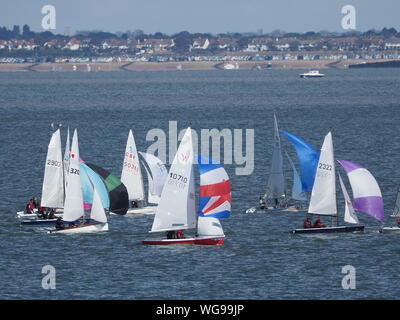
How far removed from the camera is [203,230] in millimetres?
64688

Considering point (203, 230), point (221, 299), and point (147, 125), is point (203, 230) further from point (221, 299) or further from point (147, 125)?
point (147, 125)

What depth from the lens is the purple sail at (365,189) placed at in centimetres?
6694

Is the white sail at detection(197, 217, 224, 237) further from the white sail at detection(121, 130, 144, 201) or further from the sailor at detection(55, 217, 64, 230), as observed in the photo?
the white sail at detection(121, 130, 144, 201)

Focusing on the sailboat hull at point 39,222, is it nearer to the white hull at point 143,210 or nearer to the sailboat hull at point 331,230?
the white hull at point 143,210

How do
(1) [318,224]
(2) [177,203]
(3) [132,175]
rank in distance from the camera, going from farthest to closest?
(3) [132,175] < (1) [318,224] < (2) [177,203]

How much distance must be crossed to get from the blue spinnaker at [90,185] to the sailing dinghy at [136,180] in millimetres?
3707

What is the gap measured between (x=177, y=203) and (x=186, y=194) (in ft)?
2.33

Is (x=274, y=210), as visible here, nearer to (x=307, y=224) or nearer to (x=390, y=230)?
(x=307, y=224)

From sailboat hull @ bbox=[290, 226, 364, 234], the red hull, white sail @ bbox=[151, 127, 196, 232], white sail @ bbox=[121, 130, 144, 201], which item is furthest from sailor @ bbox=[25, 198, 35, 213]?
sailboat hull @ bbox=[290, 226, 364, 234]

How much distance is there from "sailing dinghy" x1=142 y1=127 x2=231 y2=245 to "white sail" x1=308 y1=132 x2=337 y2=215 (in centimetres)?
696

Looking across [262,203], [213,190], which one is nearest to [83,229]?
[213,190]

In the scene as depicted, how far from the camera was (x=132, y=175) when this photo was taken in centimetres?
7938

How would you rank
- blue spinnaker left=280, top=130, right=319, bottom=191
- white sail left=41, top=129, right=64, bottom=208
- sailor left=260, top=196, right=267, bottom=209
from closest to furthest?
blue spinnaker left=280, top=130, right=319, bottom=191 < white sail left=41, top=129, right=64, bottom=208 < sailor left=260, top=196, right=267, bottom=209

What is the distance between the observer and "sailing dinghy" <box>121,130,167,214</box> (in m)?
76.7
